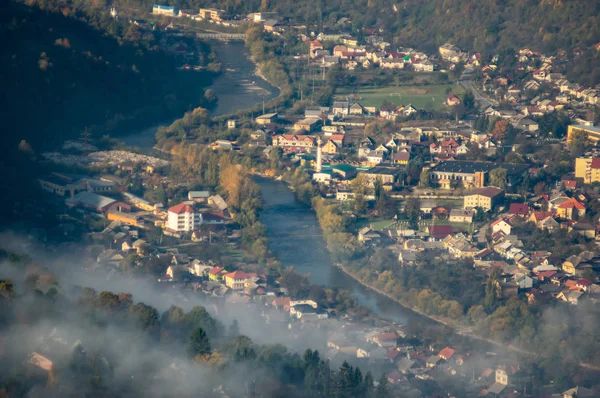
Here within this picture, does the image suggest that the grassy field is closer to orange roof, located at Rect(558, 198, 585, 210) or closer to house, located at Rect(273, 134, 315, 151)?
house, located at Rect(273, 134, 315, 151)

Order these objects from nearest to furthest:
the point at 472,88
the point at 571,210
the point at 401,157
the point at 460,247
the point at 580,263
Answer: the point at 580,263 < the point at 460,247 < the point at 571,210 < the point at 401,157 < the point at 472,88

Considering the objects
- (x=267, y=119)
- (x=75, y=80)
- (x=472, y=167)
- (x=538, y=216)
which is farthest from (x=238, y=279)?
(x=75, y=80)

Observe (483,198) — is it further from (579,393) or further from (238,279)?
(579,393)

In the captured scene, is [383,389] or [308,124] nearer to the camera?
[383,389]

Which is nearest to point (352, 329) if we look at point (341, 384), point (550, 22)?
point (341, 384)

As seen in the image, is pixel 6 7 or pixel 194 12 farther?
pixel 194 12

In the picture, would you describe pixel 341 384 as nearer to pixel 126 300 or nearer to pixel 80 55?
pixel 126 300

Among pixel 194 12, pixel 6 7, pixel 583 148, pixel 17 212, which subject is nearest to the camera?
pixel 17 212
